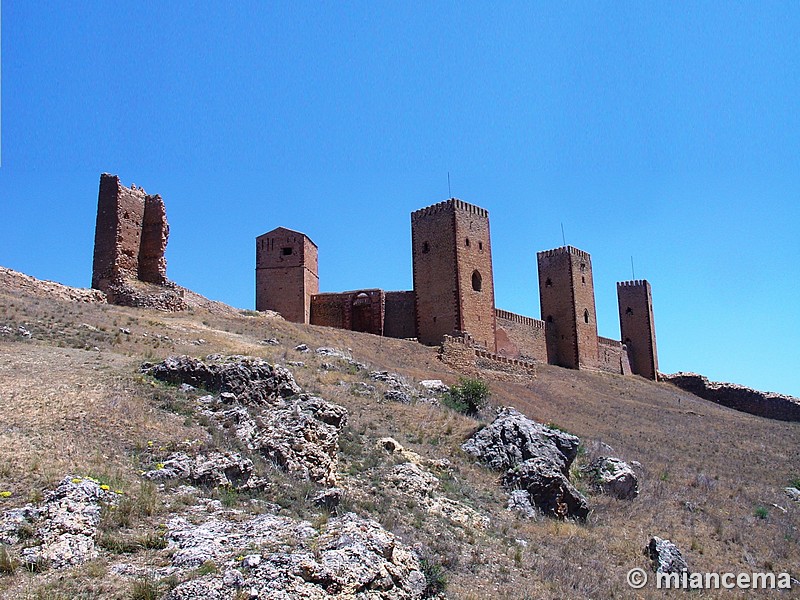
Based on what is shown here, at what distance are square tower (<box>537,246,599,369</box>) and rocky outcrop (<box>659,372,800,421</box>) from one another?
25.8ft

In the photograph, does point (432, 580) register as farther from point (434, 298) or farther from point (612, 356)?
point (612, 356)

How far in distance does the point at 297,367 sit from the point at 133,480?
8120mm

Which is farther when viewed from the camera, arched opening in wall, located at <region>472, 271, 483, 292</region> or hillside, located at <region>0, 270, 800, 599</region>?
arched opening in wall, located at <region>472, 271, 483, 292</region>

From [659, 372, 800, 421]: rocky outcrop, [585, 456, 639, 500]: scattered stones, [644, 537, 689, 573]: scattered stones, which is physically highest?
[659, 372, 800, 421]: rocky outcrop

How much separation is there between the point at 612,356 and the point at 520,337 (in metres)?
9.79

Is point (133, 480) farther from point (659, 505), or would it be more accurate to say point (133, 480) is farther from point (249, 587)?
point (659, 505)

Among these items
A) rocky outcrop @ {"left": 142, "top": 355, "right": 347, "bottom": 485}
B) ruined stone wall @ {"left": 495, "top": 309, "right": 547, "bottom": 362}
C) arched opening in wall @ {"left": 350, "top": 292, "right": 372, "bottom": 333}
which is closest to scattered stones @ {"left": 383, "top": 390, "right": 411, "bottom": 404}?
rocky outcrop @ {"left": 142, "top": 355, "right": 347, "bottom": 485}

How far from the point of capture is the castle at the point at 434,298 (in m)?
31.5

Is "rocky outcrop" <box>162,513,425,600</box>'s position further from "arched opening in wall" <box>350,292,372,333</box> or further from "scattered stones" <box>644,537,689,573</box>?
"arched opening in wall" <box>350,292,372,333</box>

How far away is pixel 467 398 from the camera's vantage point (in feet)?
58.7

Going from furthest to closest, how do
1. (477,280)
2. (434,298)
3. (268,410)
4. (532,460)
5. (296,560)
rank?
(477,280) < (434,298) < (532,460) < (268,410) < (296,560)

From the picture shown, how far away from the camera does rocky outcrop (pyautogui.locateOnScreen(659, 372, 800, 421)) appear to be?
38969 millimetres

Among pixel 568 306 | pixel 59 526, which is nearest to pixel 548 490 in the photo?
pixel 59 526

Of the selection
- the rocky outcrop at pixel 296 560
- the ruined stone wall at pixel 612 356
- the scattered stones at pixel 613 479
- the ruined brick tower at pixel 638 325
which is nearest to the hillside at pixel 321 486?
the rocky outcrop at pixel 296 560
